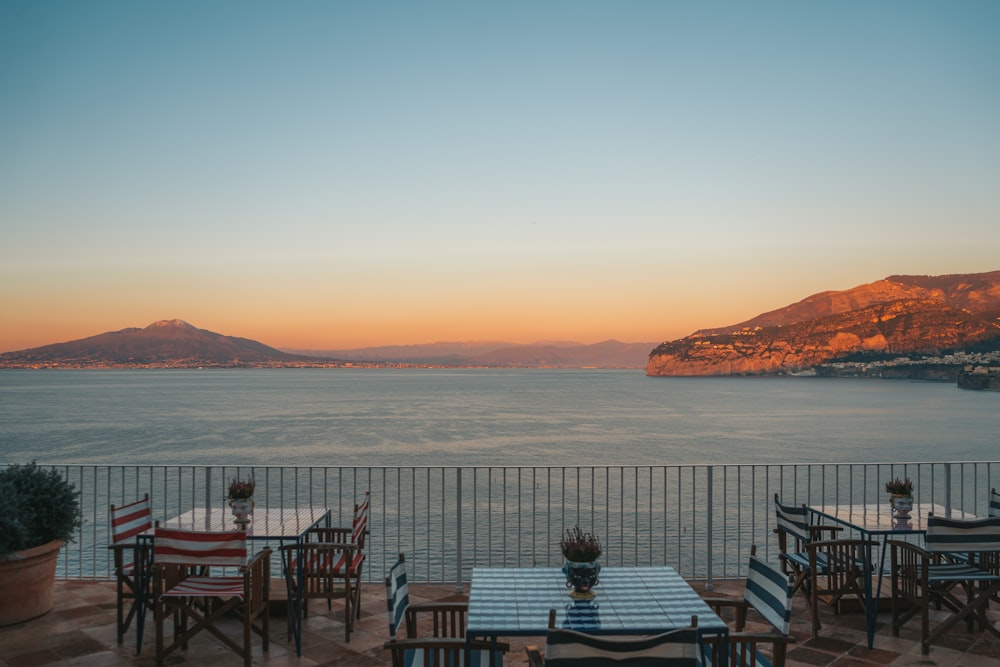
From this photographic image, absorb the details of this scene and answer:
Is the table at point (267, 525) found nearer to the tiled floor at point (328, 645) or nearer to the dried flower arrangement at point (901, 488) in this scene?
the tiled floor at point (328, 645)

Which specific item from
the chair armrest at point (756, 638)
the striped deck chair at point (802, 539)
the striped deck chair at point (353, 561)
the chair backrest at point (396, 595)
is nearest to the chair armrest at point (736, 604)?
the chair armrest at point (756, 638)

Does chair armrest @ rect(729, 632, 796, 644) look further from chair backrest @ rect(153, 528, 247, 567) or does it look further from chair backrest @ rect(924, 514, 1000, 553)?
chair backrest @ rect(153, 528, 247, 567)

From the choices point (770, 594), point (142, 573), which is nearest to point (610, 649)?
point (770, 594)

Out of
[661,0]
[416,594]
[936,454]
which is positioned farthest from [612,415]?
[416,594]

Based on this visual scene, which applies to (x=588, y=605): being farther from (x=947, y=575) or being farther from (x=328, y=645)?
(x=947, y=575)

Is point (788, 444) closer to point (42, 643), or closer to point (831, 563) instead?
point (831, 563)

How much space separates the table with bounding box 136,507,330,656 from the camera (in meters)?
5.38

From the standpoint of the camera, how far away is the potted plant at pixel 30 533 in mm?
5867

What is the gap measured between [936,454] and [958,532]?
45173 millimetres

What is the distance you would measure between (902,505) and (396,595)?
14.4ft

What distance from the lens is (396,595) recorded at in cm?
375

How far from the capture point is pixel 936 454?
44.1 m

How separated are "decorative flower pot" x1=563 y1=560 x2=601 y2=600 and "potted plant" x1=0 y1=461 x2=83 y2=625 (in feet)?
15.0

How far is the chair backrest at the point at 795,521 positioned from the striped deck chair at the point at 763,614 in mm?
2143
